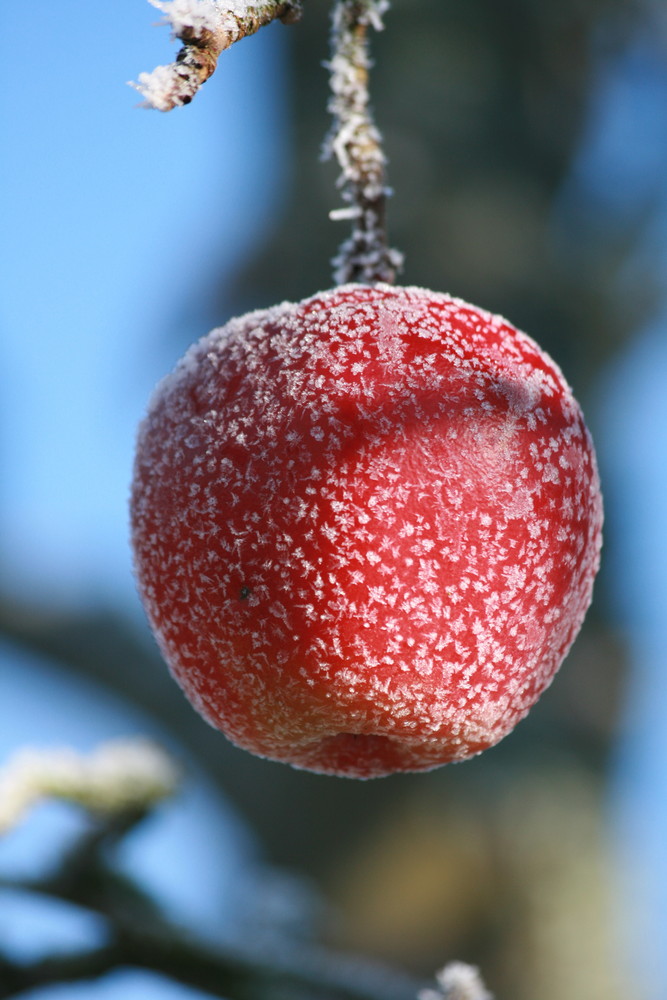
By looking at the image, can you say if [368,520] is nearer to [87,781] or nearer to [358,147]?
[358,147]

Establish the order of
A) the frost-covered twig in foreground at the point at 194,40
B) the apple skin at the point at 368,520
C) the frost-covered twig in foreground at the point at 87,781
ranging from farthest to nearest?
the frost-covered twig in foreground at the point at 87,781 → the apple skin at the point at 368,520 → the frost-covered twig in foreground at the point at 194,40

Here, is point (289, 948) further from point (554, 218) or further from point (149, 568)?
point (554, 218)

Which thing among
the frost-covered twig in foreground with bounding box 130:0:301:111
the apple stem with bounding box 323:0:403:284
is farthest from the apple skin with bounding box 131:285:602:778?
the frost-covered twig in foreground with bounding box 130:0:301:111

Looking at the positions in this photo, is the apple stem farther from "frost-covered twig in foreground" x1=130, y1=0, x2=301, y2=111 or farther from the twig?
the twig

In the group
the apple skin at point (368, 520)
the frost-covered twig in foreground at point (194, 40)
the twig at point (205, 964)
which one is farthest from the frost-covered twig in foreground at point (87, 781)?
the frost-covered twig in foreground at point (194, 40)

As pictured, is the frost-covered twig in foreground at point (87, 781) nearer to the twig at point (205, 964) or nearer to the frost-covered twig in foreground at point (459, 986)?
the twig at point (205, 964)

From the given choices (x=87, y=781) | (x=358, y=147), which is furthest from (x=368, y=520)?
(x=87, y=781)
